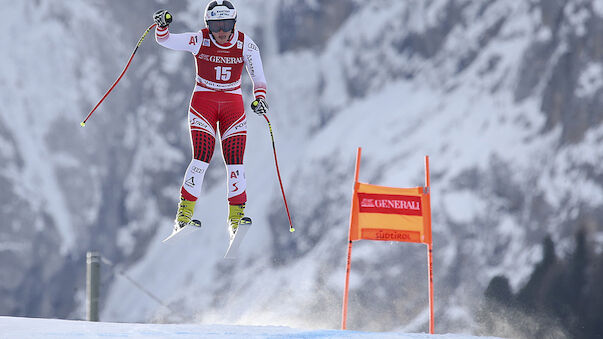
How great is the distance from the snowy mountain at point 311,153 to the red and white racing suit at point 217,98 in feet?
49.2

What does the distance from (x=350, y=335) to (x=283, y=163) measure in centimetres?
2173

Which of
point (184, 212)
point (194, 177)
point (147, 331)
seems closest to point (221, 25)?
point (194, 177)

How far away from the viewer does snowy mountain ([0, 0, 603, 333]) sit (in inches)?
993

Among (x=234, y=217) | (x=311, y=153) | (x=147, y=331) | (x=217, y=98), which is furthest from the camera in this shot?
(x=311, y=153)

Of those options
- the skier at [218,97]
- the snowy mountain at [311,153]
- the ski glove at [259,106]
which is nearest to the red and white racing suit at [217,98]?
the skier at [218,97]

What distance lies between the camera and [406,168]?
27.6 m

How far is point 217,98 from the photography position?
968cm

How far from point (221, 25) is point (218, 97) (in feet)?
2.77

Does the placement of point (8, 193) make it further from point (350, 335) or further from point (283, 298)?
point (350, 335)

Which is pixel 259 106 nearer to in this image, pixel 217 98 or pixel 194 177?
pixel 217 98

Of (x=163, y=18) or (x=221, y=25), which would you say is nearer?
(x=163, y=18)

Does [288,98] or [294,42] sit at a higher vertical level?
[294,42]

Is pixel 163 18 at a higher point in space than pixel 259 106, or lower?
higher

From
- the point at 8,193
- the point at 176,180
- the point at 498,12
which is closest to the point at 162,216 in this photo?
the point at 176,180
